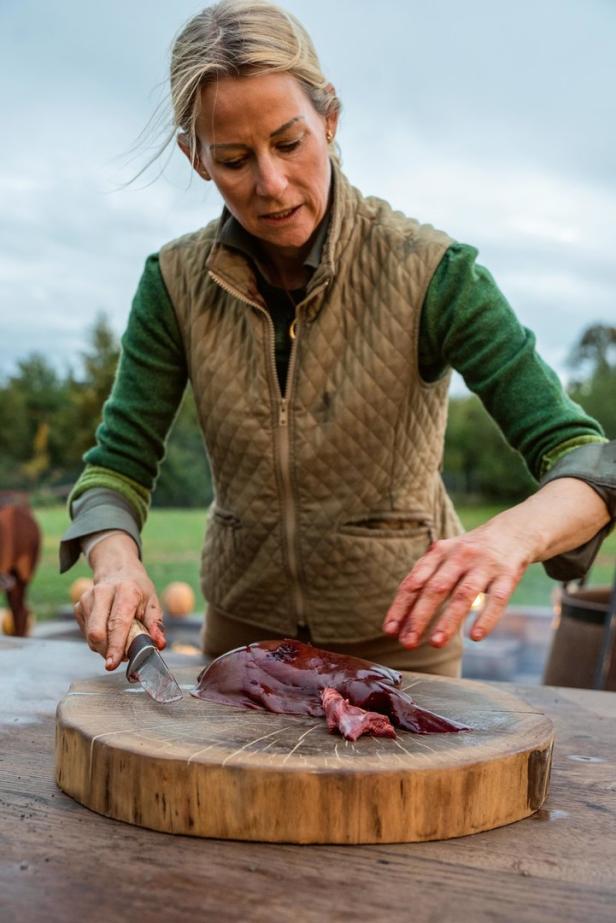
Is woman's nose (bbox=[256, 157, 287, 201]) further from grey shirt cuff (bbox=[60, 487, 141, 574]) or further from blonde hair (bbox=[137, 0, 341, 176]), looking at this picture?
grey shirt cuff (bbox=[60, 487, 141, 574])

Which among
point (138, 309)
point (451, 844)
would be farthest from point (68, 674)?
point (451, 844)

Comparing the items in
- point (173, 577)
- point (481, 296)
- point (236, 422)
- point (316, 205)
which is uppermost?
point (316, 205)

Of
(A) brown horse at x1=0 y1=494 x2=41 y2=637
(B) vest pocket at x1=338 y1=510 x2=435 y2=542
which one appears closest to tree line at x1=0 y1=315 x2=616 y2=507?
(A) brown horse at x1=0 y1=494 x2=41 y2=637

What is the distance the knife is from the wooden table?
0.21 meters

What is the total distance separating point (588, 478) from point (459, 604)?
17.7 inches

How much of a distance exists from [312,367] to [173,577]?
7551 mm

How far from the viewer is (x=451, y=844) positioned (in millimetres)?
1306

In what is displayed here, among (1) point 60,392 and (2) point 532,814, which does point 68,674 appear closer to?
(2) point 532,814

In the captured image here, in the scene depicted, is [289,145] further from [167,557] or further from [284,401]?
[167,557]

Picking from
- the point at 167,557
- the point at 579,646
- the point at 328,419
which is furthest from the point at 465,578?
the point at 167,557

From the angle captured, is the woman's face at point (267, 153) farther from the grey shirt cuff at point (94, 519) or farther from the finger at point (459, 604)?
the finger at point (459, 604)

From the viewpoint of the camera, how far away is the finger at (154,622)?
6.08 feet

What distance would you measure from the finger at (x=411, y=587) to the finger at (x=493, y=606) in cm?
10

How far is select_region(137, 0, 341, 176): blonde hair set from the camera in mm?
1866
